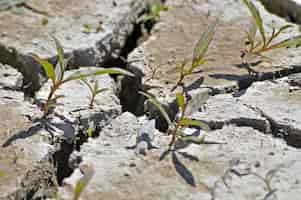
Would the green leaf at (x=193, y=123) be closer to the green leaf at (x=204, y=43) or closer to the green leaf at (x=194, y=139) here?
the green leaf at (x=194, y=139)

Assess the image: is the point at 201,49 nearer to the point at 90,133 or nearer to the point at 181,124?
the point at 181,124

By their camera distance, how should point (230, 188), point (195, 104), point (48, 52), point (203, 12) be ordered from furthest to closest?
point (203, 12), point (48, 52), point (195, 104), point (230, 188)

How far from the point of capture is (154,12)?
2891 millimetres

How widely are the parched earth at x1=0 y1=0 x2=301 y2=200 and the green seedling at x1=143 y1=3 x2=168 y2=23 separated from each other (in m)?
0.02

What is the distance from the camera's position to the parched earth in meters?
1.84

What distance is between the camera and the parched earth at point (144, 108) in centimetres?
184

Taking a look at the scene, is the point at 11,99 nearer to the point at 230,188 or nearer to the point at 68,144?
the point at 68,144

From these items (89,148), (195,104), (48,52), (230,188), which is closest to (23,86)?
(48,52)

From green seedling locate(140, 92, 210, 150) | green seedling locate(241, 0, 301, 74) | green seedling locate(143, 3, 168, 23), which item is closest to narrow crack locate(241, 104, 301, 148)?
green seedling locate(140, 92, 210, 150)

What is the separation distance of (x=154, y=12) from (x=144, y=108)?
757 millimetres

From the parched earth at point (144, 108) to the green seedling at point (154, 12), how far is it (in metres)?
0.02

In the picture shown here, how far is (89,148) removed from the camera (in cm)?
198

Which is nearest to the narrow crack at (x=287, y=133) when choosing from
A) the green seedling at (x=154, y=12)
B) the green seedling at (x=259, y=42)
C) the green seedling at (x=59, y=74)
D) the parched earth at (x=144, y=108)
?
the parched earth at (x=144, y=108)

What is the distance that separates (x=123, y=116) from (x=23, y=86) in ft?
1.56
